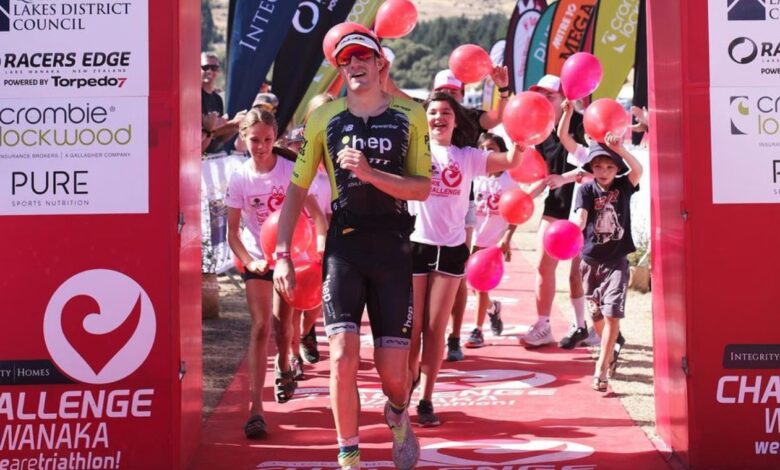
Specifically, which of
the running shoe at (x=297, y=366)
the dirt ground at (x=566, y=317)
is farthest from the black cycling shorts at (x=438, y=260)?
the running shoe at (x=297, y=366)

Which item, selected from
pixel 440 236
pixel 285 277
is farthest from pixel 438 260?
pixel 285 277

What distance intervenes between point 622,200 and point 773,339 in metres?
2.79

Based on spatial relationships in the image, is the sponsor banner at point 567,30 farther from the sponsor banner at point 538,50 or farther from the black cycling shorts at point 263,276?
the black cycling shorts at point 263,276

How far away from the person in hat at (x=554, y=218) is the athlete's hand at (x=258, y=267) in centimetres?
395

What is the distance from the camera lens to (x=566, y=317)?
13.2m

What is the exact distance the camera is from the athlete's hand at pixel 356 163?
5902 mm

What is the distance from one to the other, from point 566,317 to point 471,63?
4643 millimetres

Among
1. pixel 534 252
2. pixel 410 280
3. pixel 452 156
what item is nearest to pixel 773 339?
pixel 410 280

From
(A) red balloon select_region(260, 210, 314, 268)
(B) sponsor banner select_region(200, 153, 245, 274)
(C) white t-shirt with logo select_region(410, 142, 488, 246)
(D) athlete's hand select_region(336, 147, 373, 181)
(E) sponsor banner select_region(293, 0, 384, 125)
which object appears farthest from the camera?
(E) sponsor banner select_region(293, 0, 384, 125)

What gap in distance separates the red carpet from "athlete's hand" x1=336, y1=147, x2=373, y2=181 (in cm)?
186

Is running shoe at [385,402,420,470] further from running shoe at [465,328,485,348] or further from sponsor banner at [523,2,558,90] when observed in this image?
sponsor banner at [523,2,558,90]

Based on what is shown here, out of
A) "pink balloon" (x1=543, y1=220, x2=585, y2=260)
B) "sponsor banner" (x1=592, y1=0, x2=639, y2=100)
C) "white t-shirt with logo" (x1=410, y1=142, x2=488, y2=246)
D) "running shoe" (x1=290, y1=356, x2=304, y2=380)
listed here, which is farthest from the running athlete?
"sponsor banner" (x1=592, y1=0, x2=639, y2=100)

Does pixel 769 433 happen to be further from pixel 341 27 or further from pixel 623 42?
pixel 623 42

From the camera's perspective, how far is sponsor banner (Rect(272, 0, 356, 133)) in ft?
45.5
